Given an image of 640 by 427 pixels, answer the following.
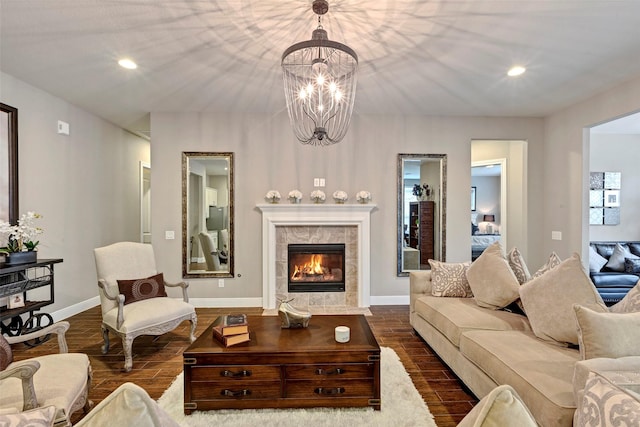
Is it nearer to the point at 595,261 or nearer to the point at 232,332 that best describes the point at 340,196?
the point at 232,332

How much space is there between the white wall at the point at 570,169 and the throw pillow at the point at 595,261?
14.4 inches

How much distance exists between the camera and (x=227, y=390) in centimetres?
216

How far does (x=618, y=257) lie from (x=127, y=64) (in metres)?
6.65

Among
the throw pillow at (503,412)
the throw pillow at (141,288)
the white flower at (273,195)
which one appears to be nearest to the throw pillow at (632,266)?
the white flower at (273,195)

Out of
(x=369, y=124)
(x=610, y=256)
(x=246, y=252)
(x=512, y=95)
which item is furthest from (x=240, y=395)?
(x=610, y=256)

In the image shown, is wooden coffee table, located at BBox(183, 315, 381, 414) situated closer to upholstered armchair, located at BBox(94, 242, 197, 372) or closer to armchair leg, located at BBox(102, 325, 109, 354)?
upholstered armchair, located at BBox(94, 242, 197, 372)

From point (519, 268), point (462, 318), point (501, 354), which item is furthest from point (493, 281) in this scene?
point (501, 354)

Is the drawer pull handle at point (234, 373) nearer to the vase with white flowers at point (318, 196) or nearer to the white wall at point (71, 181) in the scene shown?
the vase with white flowers at point (318, 196)

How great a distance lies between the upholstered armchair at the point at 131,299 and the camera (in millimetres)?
2857

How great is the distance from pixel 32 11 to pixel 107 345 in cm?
285

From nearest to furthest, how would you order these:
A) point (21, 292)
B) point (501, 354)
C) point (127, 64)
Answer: point (501, 354), point (21, 292), point (127, 64)

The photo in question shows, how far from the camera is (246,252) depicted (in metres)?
4.79

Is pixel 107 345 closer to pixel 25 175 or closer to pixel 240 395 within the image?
pixel 240 395

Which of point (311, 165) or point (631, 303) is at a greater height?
point (311, 165)
